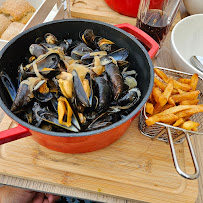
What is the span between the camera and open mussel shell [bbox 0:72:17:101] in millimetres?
835

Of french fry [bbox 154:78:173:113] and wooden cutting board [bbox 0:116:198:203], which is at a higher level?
french fry [bbox 154:78:173:113]

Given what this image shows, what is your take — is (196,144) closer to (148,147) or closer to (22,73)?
(148,147)

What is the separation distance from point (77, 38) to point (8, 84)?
43cm

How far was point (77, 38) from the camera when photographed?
1.08m

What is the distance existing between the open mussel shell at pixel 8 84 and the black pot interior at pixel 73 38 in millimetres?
17

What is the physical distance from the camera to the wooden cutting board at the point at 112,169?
2.83ft

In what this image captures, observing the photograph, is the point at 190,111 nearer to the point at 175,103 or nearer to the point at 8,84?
the point at 175,103

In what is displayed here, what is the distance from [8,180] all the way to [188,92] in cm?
88

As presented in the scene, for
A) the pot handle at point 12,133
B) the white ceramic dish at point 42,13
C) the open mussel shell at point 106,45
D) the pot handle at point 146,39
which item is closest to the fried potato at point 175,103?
the pot handle at point 146,39

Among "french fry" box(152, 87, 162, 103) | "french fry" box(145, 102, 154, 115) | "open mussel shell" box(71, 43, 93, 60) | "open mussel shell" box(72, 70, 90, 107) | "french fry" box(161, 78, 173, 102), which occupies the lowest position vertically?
"french fry" box(145, 102, 154, 115)

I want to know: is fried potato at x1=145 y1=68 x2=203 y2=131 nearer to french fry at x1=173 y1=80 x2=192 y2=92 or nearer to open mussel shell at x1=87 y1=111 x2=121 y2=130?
french fry at x1=173 y1=80 x2=192 y2=92

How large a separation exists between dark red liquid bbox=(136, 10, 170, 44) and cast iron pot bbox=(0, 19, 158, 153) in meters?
0.27

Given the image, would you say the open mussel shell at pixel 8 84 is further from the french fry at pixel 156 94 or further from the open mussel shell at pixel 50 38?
the french fry at pixel 156 94

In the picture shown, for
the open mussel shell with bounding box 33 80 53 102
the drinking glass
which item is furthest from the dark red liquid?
the open mussel shell with bounding box 33 80 53 102
